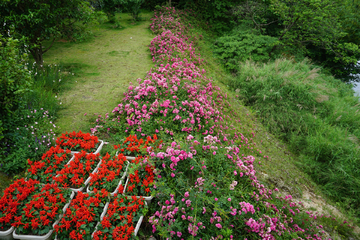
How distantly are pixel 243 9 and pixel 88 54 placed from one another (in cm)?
751

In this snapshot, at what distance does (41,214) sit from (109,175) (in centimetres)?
75

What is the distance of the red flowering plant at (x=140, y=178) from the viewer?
2434 millimetres

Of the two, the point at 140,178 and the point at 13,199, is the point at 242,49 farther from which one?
the point at 13,199

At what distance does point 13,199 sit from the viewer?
7.02 feet

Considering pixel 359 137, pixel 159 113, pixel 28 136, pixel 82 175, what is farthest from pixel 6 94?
pixel 359 137

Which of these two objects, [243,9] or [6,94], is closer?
[6,94]

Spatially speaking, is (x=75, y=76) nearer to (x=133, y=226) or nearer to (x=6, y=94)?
(x=6, y=94)

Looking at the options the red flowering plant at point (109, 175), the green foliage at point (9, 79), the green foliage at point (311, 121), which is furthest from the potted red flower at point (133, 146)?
the green foliage at point (311, 121)

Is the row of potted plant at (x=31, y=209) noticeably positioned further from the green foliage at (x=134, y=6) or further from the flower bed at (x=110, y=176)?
the green foliage at (x=134, y=6)

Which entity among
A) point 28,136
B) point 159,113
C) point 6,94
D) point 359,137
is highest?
point 6,94

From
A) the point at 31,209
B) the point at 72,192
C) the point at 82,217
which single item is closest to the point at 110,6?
the point at 72,192

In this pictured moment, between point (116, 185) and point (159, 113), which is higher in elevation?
point (159, 113)

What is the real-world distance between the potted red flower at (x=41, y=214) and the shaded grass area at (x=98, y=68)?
4.86 ft

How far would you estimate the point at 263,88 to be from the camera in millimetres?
6258
